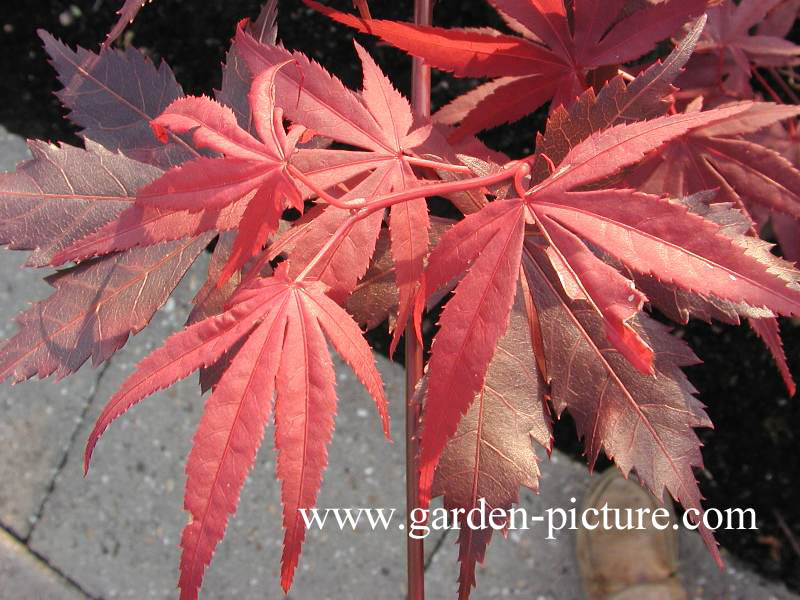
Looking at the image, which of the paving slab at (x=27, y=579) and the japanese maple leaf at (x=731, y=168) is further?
the paving slab at (x=27, y=579)

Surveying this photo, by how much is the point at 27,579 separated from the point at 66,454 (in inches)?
7.2

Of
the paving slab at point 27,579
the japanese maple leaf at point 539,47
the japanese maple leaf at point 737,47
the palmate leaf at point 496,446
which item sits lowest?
the paving slab at point 27,579

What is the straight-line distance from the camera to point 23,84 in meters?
1.09

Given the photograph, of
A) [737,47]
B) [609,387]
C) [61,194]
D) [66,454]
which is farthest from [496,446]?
[66,454]

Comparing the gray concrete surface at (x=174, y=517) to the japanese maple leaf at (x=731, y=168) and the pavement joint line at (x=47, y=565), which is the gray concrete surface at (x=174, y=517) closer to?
the pavement joint line at (x=47, y=565)

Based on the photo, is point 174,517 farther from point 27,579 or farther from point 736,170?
point 736,170


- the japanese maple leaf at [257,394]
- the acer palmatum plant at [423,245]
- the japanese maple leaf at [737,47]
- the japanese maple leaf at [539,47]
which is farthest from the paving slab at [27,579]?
the japanese maple leaf at [737,47]

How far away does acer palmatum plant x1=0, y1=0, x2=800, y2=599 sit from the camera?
0.35 m

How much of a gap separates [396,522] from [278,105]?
76 centimetres

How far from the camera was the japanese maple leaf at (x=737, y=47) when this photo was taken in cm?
63

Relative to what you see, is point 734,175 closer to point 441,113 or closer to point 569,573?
point 441,113

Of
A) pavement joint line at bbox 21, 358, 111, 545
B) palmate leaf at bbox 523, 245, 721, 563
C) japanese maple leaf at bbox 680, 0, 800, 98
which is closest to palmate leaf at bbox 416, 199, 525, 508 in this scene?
palmate leaf at bbox 523, 245, 721, 563

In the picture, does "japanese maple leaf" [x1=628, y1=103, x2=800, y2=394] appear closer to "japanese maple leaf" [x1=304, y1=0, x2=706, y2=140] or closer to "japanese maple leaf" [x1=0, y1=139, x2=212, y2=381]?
"japanese maple leaf" [x1=304, y1=0, x2=706, y2=140]

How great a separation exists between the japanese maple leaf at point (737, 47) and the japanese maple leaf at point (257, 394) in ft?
1.49
